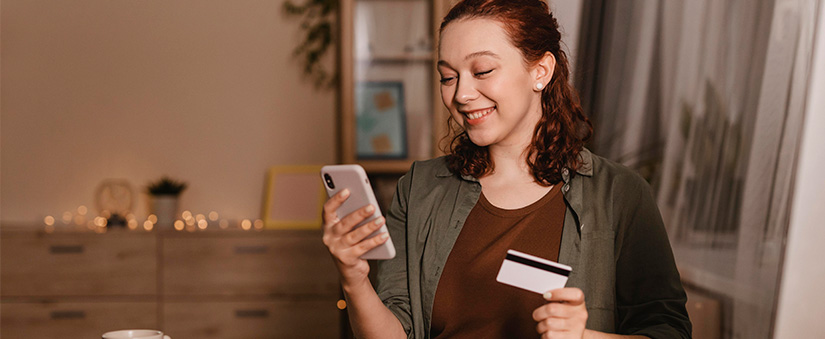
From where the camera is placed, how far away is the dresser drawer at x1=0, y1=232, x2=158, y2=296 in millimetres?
3035

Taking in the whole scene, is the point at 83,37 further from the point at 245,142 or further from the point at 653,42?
the point at 653,42

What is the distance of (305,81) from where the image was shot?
3.41 metres

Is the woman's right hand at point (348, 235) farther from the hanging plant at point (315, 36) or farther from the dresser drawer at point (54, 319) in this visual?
the hanging plant at point (315, 36)

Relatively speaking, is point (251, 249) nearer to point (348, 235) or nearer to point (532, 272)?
point (348, 235)

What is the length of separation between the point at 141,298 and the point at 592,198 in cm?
239

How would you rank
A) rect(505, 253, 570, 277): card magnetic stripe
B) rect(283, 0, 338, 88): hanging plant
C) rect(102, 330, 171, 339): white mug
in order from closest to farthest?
1. rect(505, 253, 570, 277): card magnetic stripe
2. rect(102, 330, 171, 339): white mug
3. rect(283, 0, 338, 88): hanging plant

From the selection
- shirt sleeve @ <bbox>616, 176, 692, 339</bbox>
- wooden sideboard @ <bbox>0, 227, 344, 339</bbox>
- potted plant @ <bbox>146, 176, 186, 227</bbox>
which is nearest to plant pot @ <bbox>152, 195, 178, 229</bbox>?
potted plant @ <bbox>146, 176, 186, 227</bbox>

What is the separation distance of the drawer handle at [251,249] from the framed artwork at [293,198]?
0.13 meters

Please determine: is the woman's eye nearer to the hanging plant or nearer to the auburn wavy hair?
the auburn wavy hair

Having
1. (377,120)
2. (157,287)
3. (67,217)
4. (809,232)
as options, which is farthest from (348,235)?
(67,217)

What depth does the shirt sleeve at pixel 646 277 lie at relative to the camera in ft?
3.67

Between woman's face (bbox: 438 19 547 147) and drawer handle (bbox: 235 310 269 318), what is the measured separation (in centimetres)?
208

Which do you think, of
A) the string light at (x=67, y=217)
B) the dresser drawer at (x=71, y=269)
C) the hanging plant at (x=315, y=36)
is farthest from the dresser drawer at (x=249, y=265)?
the hanging plant at (x=315, y=36)

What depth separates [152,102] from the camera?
11.2 feet
